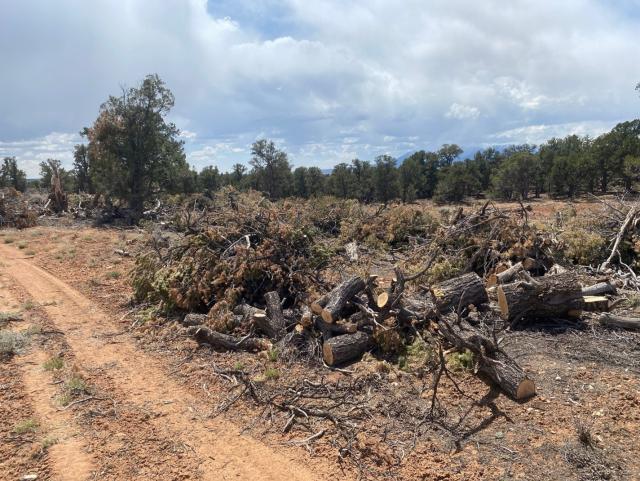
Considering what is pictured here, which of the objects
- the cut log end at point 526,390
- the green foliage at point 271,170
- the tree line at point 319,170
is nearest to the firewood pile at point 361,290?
the cut log end at point 526,390

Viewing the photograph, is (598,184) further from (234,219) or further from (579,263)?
(234,219)

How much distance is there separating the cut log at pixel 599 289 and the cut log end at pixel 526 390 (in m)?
3.44

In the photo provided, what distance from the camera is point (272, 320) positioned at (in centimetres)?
655

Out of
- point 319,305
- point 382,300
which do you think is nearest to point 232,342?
point 319,305

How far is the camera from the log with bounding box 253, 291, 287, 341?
6445 millimetres

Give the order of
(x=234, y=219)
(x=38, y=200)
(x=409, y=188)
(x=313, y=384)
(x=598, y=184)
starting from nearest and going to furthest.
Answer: (x=313, y=384)
(x=234, y=219)
(x=38, y=200)
(x=598, y=184)
(x=409, y=188)

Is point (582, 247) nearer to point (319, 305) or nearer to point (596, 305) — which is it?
point (596, 305)

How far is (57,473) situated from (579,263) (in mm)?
9670

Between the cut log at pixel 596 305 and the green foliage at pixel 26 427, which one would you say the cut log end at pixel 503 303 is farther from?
the green foliage at pixel 26 427

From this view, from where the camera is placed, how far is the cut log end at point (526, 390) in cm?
466

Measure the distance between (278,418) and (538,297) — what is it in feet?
13.2

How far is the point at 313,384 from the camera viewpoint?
5.21 metres

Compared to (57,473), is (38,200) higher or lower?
higher

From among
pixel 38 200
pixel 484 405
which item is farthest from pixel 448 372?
pixel 38 200
